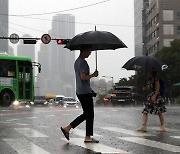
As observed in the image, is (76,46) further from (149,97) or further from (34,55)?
(34,55)

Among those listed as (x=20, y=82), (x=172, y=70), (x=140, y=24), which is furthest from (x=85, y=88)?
(x=140, y=24)

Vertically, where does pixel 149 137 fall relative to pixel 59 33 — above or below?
below

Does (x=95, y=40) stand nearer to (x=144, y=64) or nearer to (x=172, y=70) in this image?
(x=144, y=64)

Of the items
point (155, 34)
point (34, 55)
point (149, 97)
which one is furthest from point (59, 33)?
point (149, 97)

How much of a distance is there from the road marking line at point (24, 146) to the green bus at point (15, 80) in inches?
780

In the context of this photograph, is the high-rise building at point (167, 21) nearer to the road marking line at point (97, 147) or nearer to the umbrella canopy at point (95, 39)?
the umbrella canopy at point (95, 39)

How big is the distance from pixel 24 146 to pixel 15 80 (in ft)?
69.9

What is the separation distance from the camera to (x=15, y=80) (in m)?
28.7

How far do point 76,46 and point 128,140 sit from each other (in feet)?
7.34

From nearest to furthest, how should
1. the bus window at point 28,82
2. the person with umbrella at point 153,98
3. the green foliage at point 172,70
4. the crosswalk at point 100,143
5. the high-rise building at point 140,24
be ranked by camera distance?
the crosswalk at point 100,143 → the person with umbrella at point 153,98 → the bus window at point 28,82 → the green foliage at point 172,70 → the high-rise building at point 140,24

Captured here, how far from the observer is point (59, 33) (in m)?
112

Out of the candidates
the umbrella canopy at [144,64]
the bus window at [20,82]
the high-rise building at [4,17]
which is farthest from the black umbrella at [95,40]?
the high-rise building at [4,17]

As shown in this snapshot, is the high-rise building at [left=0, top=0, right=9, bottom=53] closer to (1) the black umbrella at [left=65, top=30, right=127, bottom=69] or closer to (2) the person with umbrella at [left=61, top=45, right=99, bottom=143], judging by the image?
(1) the black umbrella at [left=65, top=30, right=127, bottom=69]

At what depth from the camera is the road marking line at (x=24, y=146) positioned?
7.15 meters
